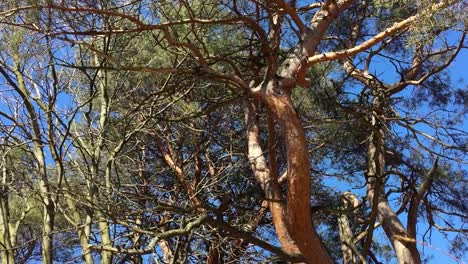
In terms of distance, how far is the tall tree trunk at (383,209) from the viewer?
577 cm

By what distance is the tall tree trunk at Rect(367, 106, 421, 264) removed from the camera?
5.77m

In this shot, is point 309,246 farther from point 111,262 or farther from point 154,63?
point 154,63

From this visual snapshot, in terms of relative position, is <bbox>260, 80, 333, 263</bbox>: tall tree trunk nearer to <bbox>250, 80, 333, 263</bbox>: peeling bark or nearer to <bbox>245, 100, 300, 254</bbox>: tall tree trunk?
<bbox>250, 80, 333, 263</bbox>: peeling bark

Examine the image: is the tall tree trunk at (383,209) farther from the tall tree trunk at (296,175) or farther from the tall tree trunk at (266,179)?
the tall tree trunk at (296,175)

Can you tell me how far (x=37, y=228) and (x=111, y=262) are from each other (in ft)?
9.84

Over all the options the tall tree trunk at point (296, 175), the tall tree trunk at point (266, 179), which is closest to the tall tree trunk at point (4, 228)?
the tall tree trunk at point (266, 179)

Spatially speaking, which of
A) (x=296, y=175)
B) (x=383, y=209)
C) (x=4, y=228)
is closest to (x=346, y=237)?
(x=383, y=209)

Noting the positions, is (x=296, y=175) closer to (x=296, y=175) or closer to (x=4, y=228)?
(x=296, y=175)

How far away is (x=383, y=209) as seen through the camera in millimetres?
6523

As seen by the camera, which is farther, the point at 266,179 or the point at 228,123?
the point at 228,123

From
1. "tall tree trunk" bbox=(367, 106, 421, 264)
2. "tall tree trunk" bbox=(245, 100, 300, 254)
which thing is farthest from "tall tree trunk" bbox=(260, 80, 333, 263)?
"tall tree trunk" bbox=(367, 106, 421, 264)

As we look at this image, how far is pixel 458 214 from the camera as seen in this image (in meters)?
6.73

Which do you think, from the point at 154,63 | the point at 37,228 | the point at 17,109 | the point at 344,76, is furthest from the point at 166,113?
the point at 37,228

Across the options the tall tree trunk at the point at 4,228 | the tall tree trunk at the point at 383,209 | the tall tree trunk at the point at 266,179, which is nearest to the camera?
the tall tree trunk at the point at 266,179
